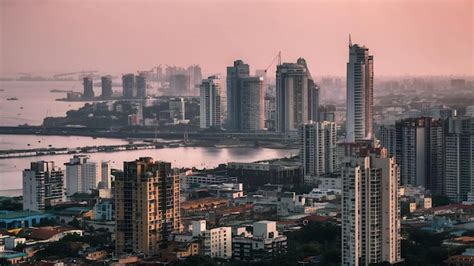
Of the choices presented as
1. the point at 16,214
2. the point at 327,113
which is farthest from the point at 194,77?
the point at 16,214

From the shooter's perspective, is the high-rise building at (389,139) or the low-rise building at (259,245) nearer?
the low-rise building at (259,245)

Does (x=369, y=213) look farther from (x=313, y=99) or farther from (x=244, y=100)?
(x=244, y=100)

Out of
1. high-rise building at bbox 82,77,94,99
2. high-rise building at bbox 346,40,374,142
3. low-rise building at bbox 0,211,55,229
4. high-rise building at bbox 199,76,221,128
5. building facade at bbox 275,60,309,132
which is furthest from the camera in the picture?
high-rise building at bbox 82,77,94,99

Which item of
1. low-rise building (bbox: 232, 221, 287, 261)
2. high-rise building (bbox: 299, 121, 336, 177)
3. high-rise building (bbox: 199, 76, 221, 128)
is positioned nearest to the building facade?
high-rise building (bbox: 199, 76, 221, 128)

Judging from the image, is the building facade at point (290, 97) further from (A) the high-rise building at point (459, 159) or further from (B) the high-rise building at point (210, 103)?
(A) the high-rise building at point (459, 159)

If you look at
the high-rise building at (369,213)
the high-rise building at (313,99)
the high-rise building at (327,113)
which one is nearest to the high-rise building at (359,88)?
the high-rise building at (327,113)

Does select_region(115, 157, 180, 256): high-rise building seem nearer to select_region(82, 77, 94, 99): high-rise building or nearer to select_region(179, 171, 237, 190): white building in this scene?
select_region(179, 171, 237, 190): white building
